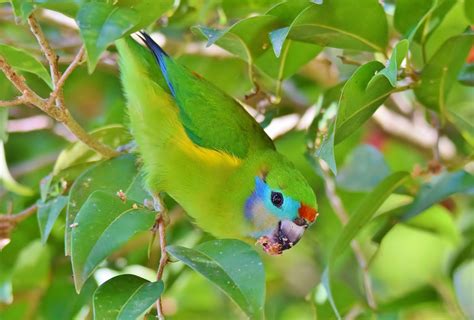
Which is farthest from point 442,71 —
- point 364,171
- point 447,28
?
point 364,171

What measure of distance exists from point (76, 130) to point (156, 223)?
10.2 inches

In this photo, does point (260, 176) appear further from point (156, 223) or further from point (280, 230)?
point (156, 223)

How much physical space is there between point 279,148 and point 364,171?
0.30m

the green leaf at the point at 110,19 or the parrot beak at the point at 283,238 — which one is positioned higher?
the green leaf at the point at 110,19

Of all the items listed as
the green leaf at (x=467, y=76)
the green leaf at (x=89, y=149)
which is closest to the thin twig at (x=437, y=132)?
the green leaf at (x=467, y=76)

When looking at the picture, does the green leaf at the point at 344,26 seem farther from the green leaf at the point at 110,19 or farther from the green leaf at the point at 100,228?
the green leaf at the point at 100,228

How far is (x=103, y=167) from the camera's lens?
1.89 metres

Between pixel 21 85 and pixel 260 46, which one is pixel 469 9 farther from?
pixel 21 85

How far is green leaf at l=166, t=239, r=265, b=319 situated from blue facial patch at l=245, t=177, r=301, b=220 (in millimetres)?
365

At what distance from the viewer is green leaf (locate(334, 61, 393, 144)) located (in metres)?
1.57

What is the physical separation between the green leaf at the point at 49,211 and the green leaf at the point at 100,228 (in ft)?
0.88

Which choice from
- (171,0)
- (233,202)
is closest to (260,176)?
(233,202)

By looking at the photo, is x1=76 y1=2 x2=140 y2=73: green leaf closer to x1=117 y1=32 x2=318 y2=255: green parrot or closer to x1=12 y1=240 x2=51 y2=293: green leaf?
x1=117 y1=32 x2=318 y2=255: green parrot

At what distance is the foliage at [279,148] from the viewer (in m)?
1.49
